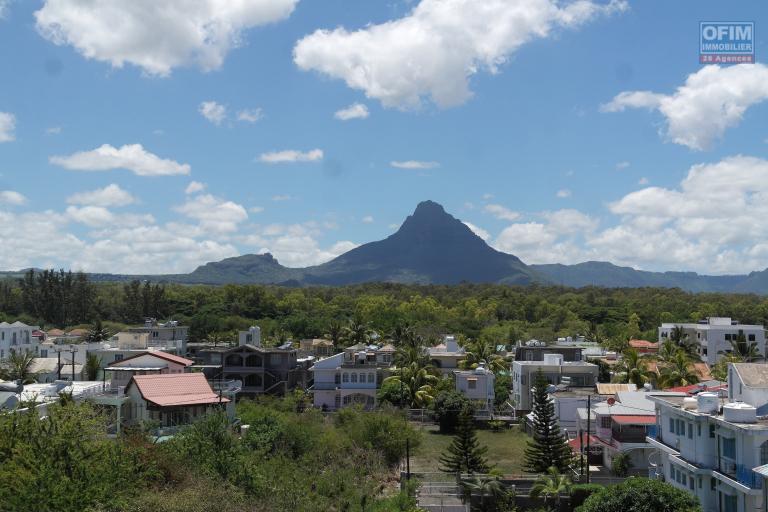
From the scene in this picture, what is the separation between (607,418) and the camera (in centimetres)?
3450

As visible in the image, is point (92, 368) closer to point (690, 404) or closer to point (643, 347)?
point (690, 404)

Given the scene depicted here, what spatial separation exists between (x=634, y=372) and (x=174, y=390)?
95.3 ft

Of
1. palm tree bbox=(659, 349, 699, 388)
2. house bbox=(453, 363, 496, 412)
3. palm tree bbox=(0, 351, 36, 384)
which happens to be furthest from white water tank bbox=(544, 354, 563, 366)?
palm tree bbox=(0, 351, 36, 384)

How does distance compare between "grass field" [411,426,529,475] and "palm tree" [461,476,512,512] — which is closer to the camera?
"palm tree" [461,476,512,512]

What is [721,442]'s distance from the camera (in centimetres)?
2255

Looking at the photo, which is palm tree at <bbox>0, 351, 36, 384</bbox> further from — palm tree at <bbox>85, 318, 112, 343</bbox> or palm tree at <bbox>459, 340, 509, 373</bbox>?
palm tree at <bbox>459, 340, 509, 373</bbox>

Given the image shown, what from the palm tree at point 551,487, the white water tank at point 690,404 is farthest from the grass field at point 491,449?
→ the white water tank at point 690,404

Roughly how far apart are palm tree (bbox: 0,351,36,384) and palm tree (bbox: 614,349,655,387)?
3608 cm

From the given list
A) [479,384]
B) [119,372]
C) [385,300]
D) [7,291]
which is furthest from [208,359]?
[385,300]

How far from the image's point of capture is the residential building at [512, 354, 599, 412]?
164 feet

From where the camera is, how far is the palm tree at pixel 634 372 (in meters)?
48.2

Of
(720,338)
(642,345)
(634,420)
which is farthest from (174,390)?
(642,345)

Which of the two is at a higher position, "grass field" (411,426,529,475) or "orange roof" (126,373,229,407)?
"orange roof" (126,373,229,407)

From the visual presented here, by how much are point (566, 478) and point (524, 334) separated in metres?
61.9
